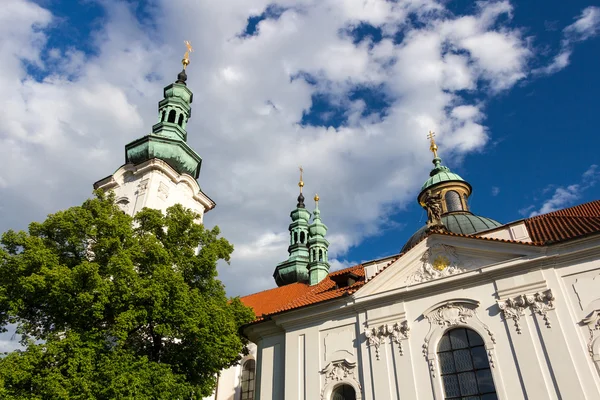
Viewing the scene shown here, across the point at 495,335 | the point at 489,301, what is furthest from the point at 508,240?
the point at 495,335

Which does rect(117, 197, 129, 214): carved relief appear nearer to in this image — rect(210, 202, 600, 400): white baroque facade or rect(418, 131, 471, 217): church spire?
rect(210, 202, 600, 400): white baroque facade

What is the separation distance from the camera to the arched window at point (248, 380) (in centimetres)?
2058

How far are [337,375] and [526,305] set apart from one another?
18.5 ft

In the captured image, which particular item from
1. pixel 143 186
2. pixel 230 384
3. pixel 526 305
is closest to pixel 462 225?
pixel 526 305

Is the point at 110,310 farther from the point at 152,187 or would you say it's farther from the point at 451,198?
the point at 451,198

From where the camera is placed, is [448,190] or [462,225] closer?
[462,225]

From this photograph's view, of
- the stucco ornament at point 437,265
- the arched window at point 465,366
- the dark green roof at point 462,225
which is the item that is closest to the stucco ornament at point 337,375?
the arched window at point 465,366

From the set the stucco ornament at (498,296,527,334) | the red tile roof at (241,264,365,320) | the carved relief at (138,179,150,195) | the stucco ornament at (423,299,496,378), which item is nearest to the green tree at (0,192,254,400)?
the red tile roof at (241,264,365,320)

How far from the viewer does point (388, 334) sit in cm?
1385

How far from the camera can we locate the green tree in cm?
1162

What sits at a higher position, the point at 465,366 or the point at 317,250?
the point at 317,250

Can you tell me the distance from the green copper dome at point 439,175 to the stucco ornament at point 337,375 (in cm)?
1499

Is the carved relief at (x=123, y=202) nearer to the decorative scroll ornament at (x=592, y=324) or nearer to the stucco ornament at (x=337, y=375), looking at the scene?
the stucco ornament at (x=337, y=375)

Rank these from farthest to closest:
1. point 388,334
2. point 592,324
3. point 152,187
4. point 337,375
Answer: point 152,187
point 337,375
point 388,334
point 592,324
